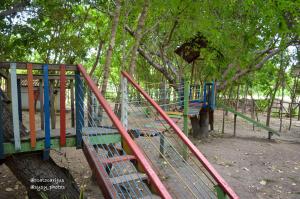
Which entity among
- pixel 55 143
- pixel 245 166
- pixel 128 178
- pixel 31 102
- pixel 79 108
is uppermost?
pixel 31 102

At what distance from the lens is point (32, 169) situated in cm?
371

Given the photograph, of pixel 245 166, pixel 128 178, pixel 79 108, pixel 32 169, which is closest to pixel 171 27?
pixel 245 166

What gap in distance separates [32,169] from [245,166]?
587 centimetres

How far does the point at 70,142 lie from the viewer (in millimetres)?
3740

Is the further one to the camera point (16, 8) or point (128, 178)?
point (16, 8)

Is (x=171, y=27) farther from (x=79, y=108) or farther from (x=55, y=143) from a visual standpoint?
(x=55, y=143)

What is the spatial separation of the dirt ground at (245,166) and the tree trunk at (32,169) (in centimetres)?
118

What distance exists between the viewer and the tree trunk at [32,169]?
145 inches

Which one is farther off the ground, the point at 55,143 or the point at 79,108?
the point at 79,108

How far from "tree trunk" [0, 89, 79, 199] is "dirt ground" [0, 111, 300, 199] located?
1180 millimetres

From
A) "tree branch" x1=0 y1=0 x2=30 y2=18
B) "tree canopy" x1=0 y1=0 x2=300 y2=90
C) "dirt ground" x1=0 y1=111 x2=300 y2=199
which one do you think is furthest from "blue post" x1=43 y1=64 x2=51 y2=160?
"tree branch" x1=0 y1=0 x2=30 y2=18

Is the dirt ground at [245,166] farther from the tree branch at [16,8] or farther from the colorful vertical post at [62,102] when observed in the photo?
the tree branch at [16,8]

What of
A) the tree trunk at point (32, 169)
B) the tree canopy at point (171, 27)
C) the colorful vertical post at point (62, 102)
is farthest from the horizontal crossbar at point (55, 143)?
the tree canopy at point (171, 27)

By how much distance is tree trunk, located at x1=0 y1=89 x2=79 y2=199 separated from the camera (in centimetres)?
368
